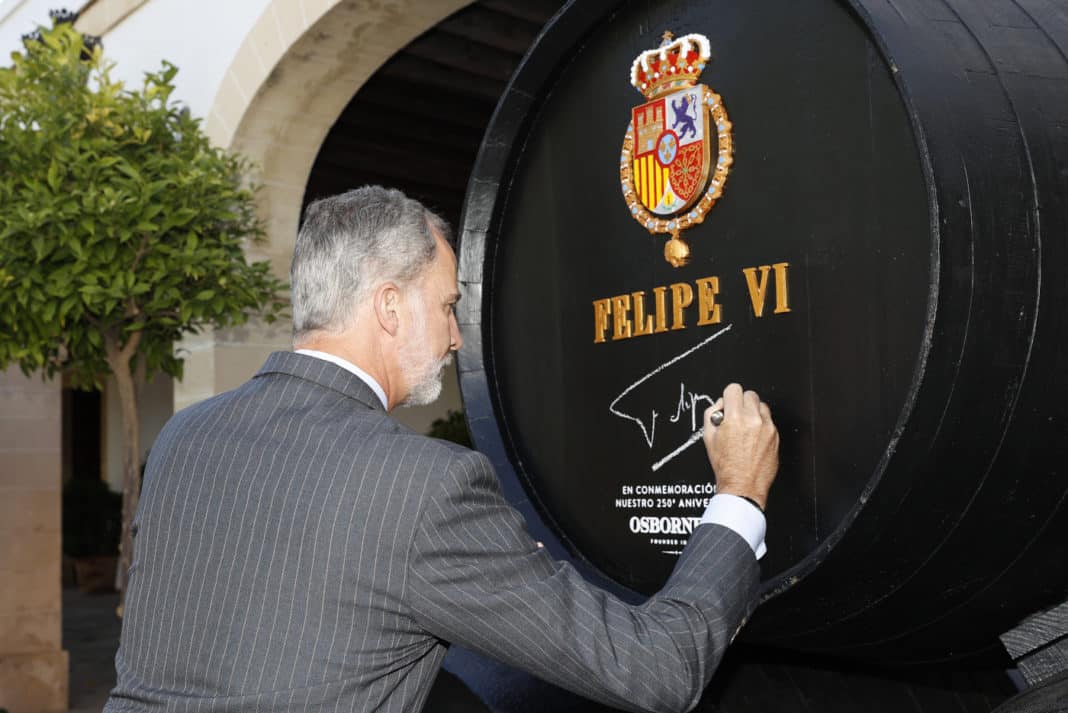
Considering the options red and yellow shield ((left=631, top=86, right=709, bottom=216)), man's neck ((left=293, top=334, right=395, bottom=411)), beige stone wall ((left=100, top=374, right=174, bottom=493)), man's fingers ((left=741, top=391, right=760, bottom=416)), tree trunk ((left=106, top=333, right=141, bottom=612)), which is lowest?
beige stone wall ((left=100, top=374, right=174, bottom=493))

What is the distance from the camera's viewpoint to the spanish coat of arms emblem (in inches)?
65.0

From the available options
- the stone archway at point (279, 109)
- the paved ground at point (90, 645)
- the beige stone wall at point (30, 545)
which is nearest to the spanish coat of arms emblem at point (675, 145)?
the stone archway at point (279, 109)

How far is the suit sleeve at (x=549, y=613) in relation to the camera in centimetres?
135

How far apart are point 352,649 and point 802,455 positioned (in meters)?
0.57

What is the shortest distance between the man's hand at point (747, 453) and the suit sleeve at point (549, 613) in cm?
10

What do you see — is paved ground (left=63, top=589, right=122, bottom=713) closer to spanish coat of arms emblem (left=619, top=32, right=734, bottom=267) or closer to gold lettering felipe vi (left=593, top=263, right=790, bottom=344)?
gold lettering felipe vi (left=593, top=263, right=790, bottom=344)

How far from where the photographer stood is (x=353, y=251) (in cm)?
157

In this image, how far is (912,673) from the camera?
5.90 feet

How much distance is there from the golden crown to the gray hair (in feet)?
1.32

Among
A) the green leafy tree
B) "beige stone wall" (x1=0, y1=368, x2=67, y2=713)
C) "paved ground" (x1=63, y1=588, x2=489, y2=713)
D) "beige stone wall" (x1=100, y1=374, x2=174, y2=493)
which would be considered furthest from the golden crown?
"beige stone wall" (x1=100, y1=374, x2=174, y2=493)

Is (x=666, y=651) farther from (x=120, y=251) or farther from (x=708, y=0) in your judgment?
(x=120, y=251)

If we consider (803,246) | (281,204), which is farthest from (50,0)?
(803,246)

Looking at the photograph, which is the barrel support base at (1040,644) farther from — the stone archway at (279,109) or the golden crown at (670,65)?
the stone archway at (279,109)

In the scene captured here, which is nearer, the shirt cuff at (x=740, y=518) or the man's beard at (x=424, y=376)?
Result: the shirt cuff at (x=740, y=518)
